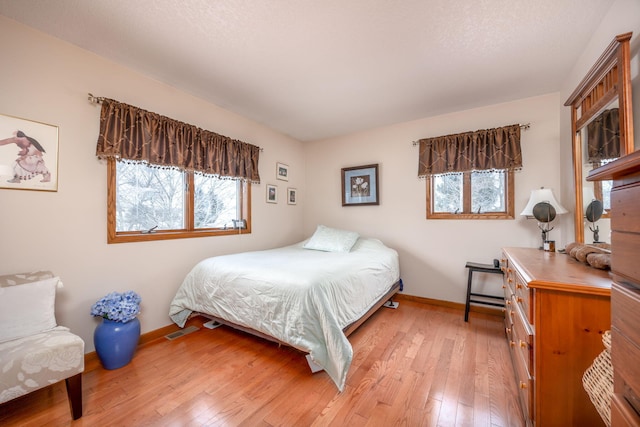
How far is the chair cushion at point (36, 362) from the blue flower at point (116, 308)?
38cm

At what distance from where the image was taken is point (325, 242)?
3.37 m

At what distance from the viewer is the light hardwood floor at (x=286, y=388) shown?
1.47 m

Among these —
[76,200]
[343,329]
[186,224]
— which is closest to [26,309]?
[76,200]

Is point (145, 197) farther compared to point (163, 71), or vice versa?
point (145, 197)

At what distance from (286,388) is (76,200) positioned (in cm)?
213

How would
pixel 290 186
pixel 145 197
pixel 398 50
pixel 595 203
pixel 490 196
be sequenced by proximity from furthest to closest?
pixel 290 186
pixel 490 196
pixel 145 197
pixel 398 50
pixel 595 203

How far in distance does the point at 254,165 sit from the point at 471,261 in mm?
2992

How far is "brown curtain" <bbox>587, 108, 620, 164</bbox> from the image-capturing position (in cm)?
150

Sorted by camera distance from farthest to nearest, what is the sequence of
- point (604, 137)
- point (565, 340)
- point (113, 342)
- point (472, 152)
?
point (472, 152) < point (113, 342) < point (604, 137) < point (565, 340)

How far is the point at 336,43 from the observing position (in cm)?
193

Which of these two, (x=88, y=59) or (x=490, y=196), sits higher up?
(x=88, y=59)

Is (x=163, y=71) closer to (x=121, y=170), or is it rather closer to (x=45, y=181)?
(x=121, y=170)

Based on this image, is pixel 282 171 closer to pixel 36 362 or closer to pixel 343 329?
pixel 343 329

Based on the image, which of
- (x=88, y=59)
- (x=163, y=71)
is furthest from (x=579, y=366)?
(x=88, y=59)
